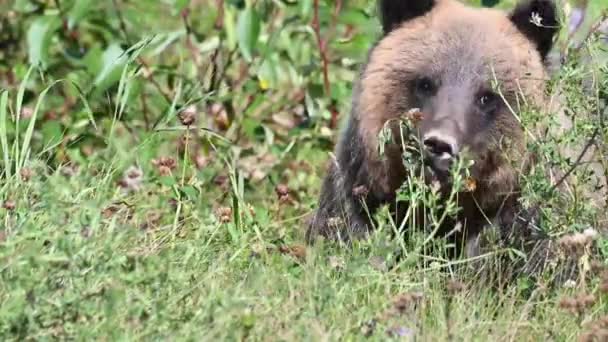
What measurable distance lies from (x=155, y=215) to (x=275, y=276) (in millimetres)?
1211

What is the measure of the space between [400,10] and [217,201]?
1.35m

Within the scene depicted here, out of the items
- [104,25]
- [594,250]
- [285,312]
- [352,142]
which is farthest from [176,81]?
[285,312]

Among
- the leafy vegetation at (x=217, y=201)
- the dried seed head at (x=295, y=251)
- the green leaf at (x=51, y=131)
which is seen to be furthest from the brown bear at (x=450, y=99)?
the green leaf at (x=51, y=131)

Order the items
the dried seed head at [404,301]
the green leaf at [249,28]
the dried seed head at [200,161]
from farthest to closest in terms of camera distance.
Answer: the dried seed head at [200,161], the green leaf at [249,28], the dried seed head at [404,301]

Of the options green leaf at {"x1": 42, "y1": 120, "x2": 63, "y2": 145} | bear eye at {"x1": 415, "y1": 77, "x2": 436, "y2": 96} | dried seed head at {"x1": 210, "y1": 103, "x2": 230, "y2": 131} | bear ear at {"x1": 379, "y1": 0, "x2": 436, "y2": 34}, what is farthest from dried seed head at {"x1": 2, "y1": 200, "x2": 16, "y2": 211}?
dried seed head at {"x1": 210, "y1": 103, "x2": 230, "y2": 131}

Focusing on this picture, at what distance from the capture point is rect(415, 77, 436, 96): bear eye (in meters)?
6.60

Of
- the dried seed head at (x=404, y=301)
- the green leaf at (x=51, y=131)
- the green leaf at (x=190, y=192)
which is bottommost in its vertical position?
the green leaf at (x=51, y=131)

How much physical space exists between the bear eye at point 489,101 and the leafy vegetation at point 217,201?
16.3 inches

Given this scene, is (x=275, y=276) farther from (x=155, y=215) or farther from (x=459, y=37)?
(x=459, y=37)

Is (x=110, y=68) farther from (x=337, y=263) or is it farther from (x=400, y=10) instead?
(x=337, y=263)

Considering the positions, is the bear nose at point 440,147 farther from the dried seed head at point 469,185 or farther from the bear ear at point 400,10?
the bear ear at point 400,10

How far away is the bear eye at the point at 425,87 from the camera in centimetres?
660

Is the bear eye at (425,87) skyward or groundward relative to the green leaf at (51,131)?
skyward

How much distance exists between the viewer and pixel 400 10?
22.5 feet
